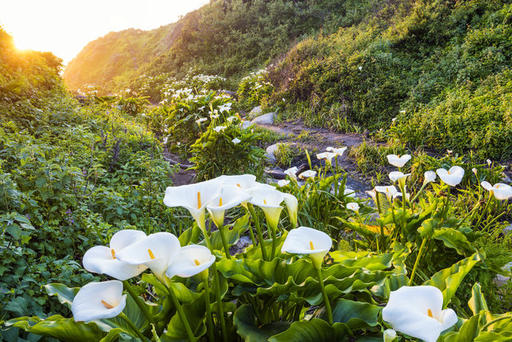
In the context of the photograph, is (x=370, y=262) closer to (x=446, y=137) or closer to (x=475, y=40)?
(x=446, y=137)

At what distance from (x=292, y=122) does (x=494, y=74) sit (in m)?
3.95

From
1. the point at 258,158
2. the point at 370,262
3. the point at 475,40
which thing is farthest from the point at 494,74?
the point at 370,262

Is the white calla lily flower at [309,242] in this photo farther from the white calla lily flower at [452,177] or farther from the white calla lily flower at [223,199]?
the white calla lily flower at [452,177]

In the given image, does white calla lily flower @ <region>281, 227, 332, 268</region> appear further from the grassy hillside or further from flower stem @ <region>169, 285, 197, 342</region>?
the grassy hillside

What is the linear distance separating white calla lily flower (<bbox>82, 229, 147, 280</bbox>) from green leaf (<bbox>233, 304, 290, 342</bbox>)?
1.34 feet

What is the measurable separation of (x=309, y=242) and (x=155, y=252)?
43cm

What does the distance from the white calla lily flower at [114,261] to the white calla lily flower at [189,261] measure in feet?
0.24

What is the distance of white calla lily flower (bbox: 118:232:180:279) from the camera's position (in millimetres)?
690

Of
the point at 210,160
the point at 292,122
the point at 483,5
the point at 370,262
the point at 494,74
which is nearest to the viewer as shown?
the point at 370,262

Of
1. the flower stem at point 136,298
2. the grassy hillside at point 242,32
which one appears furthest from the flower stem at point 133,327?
the grassy hillside at point 242,32

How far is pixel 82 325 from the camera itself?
822 mm

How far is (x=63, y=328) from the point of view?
80cm

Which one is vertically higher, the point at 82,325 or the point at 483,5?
the point at 483,5

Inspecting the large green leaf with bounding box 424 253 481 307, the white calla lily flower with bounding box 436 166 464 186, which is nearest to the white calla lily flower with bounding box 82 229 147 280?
the large green leaf with bounding box 424 253 481 307
